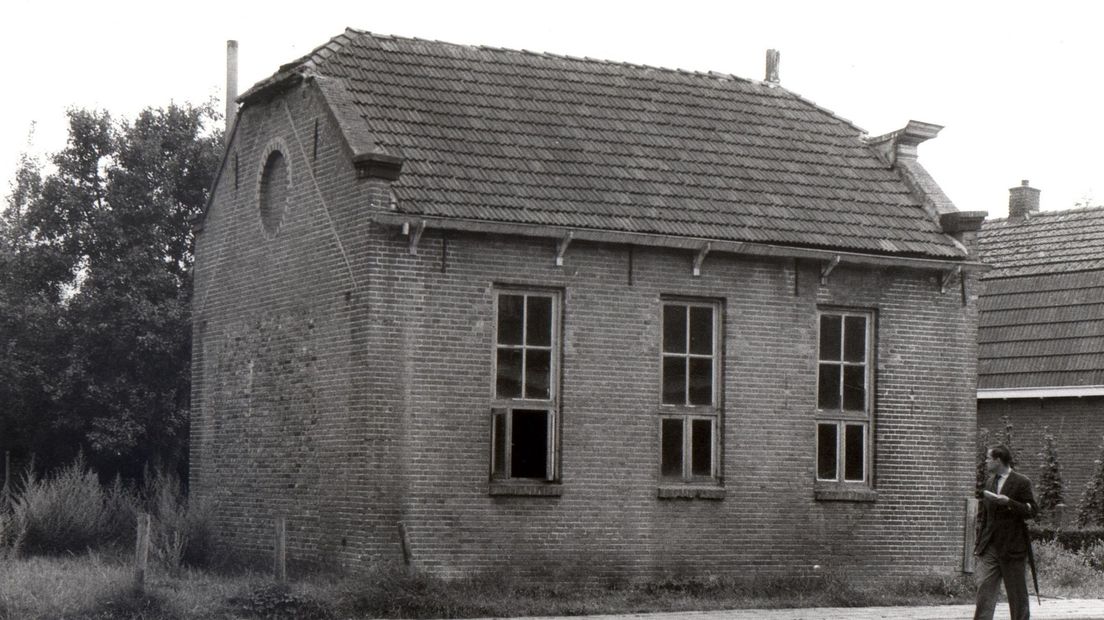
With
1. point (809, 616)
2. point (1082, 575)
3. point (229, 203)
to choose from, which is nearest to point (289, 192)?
point (229, 203)

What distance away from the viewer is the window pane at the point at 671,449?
61.2 ft

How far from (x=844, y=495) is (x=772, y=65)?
7.60 meters

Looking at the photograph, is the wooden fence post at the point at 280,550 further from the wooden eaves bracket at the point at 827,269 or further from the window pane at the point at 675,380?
the wooden eaves bracket at the point at 827,269

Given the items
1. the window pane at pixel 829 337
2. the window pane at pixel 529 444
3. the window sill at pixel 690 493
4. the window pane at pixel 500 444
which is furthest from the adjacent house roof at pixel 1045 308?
the window pane at pixel 500 444

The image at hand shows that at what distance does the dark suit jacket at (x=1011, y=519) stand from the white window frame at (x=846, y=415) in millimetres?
5500

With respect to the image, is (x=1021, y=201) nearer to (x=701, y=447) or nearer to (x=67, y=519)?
(x=701, y=447)

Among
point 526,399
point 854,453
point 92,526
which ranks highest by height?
point 526,399

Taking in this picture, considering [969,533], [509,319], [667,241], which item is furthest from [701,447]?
[969,533]

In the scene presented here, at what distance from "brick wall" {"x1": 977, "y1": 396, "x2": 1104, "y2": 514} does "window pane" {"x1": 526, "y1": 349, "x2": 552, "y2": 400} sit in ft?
44.4

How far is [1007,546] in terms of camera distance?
1384 centimetres

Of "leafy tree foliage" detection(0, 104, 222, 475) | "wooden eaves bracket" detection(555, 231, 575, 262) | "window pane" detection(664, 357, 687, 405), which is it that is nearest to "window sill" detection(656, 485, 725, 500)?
"window pane" detection(664, 357, 687, 405)

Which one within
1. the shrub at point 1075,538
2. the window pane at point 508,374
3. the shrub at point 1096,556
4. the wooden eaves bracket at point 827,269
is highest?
the wooden eaves bracket at point 827,269

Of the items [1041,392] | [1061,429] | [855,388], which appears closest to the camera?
[855,388]

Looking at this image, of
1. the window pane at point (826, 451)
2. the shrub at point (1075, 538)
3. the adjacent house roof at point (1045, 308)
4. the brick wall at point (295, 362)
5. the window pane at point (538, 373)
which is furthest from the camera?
the adjacent house roof at point (1045, 308)
